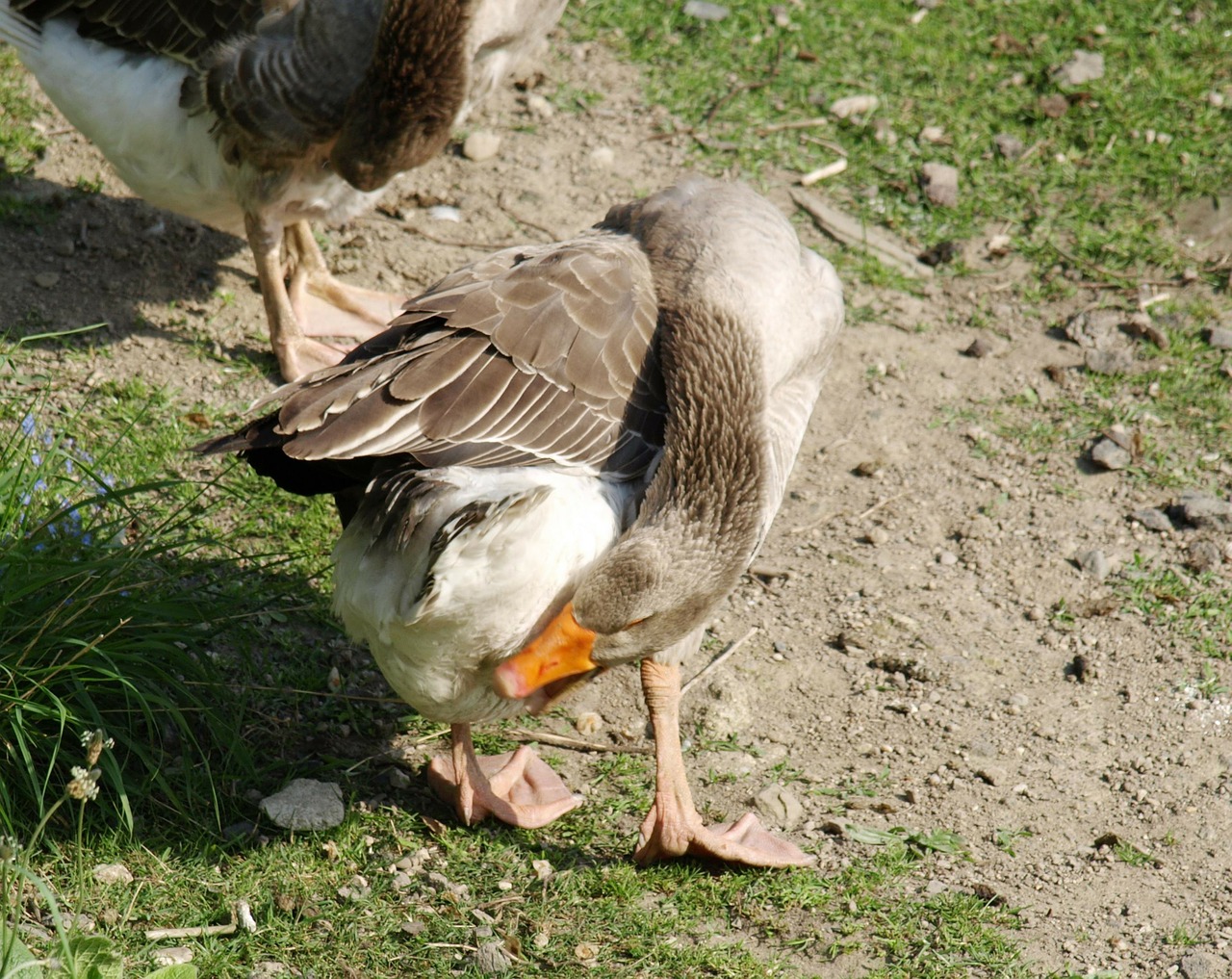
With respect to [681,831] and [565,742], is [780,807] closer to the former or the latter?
[681,831]

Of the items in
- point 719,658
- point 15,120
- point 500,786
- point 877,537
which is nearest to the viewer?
point 500,786

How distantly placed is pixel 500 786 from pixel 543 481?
101 cm

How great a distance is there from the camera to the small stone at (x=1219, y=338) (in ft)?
18.3

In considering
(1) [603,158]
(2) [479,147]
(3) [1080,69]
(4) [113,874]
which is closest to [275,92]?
(2) [479,147]

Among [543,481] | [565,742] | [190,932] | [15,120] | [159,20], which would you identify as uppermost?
[159,20]

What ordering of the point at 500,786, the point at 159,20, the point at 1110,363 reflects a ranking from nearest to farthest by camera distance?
the point at 500,786
the point at 159,20
the point at 1110,363

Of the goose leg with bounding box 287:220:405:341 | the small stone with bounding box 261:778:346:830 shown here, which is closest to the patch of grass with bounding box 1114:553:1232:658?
the small stone with bounding box 261:778:346:830

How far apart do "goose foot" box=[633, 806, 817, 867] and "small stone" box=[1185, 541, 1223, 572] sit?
198 centimetres

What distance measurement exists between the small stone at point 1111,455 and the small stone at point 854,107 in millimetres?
2402

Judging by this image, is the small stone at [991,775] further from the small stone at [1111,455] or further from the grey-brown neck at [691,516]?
the small stone at [1111,455]

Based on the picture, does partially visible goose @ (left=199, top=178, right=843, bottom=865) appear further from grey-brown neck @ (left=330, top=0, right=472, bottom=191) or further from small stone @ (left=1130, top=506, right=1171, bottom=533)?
small stone @ (left=1130, top=506, right=1171, bottom=533)

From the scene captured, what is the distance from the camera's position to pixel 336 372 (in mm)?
3361

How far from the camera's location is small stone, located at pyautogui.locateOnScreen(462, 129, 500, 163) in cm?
641

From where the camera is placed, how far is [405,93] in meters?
4.58
